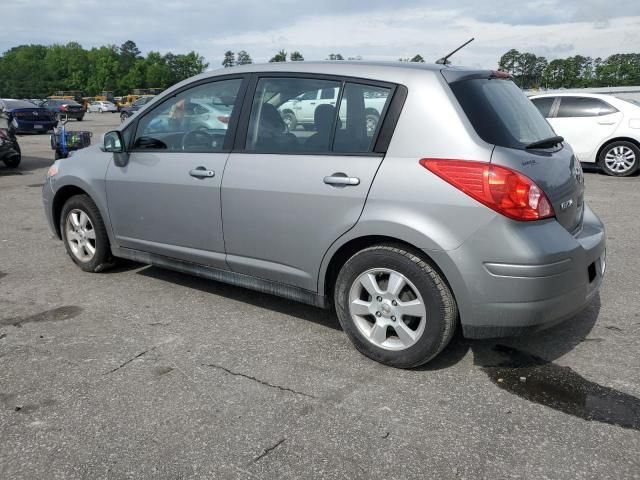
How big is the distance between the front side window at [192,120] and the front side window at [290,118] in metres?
0.24

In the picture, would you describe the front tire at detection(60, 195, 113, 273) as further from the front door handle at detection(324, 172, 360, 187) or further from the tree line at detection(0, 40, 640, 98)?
the tree line at detection(0, 40, 640, 98)

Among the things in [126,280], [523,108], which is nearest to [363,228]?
[523,108]

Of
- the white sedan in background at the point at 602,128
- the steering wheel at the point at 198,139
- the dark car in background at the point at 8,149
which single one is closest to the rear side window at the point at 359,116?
the steering wheel at the point at 198,139

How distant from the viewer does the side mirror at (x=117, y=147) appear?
458cm

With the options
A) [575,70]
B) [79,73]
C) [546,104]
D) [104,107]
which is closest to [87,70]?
[79,73]

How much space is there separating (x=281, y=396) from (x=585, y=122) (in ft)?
32.5

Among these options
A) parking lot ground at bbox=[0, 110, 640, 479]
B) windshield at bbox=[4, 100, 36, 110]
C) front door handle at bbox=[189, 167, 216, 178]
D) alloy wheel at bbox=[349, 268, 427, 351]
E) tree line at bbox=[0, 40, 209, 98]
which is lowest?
parking lot ground at bbox=[0, 110, 640, 479]

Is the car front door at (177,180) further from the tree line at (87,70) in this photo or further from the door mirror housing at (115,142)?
the tree line at (87,70)

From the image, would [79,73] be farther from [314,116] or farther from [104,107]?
[314,116]

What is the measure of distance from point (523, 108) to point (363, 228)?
1.31 metres

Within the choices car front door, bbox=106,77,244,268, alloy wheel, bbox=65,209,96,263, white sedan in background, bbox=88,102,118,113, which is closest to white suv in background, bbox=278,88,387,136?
car front door, bbox=106,77,244,268

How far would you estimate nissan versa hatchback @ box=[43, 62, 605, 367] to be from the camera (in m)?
2.99

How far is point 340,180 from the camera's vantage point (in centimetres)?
336

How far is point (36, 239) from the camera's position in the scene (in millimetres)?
6539
